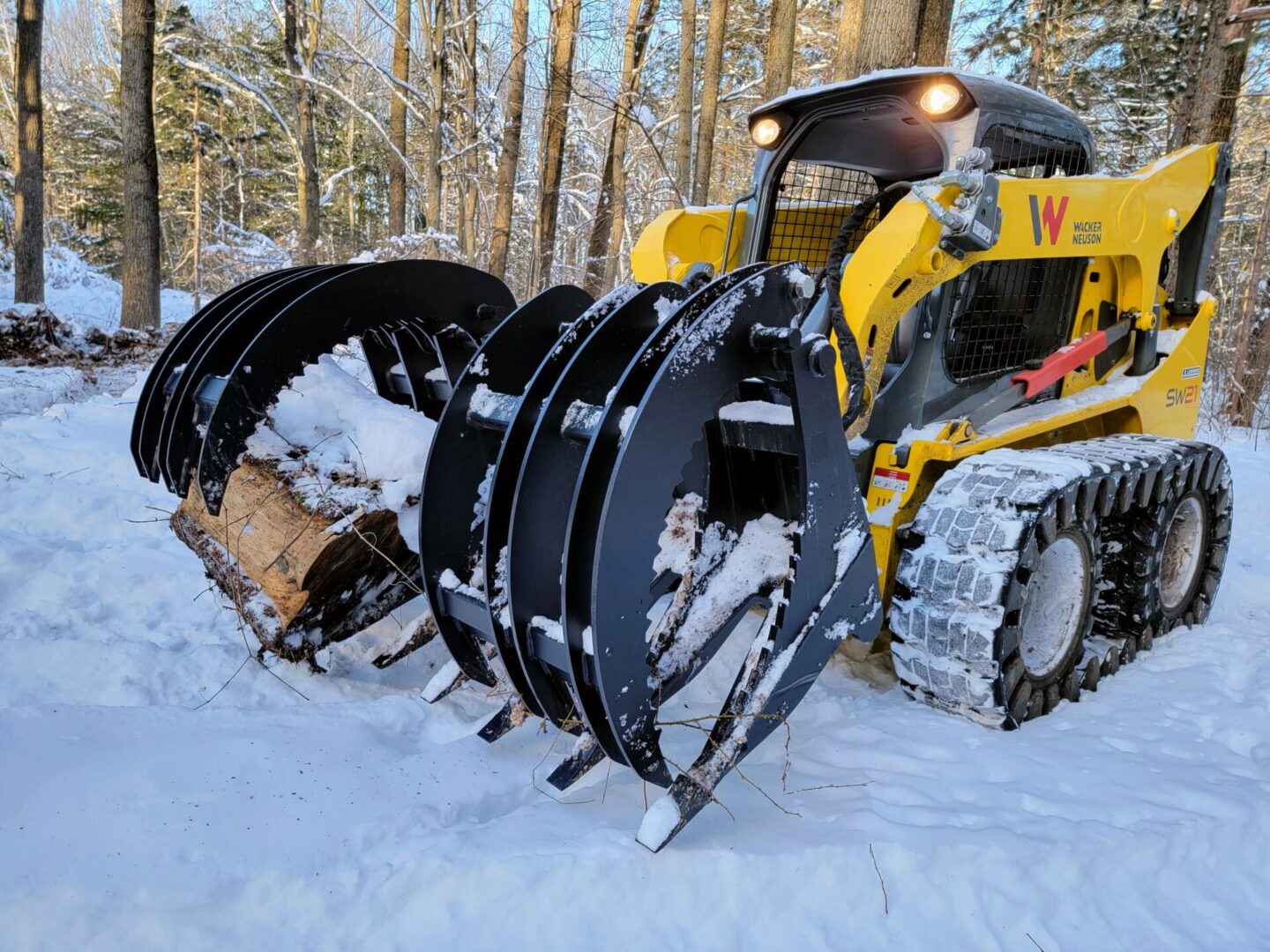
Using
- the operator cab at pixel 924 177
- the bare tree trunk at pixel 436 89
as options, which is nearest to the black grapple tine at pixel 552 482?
the operator cab at pixel 924 177

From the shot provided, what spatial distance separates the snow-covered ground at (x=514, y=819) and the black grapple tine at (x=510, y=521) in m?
0.33

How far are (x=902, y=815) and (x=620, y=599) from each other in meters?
1.03

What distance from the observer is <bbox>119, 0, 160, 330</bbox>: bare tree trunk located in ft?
35.6

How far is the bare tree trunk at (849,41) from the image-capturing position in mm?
5688

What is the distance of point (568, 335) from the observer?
2.15m

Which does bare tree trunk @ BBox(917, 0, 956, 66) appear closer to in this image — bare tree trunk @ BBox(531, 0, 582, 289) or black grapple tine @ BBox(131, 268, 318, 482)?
black grapple tine @ BBox(131, 268, 318, 482)

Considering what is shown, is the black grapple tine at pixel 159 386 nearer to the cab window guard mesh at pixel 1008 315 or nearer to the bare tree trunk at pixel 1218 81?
the cab window guard mesh at pixel 1008 315

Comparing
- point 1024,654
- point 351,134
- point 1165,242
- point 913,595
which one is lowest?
point 1024,654

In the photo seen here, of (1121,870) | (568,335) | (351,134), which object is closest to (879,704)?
(1121,870)

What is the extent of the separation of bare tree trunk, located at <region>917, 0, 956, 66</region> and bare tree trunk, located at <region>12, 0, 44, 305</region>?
12604 mm

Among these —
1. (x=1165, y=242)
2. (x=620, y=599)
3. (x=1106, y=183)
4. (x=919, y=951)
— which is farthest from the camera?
(x=1165, y=242)

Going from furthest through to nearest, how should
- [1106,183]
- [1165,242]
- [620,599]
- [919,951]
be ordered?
1. [1165,242]
2. [1106,183]
3. [620,599]
4. [919,951]

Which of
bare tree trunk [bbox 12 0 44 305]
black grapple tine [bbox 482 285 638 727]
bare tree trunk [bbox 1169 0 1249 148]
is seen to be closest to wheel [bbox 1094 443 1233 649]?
black grapple tine [bbox 482 285 638 727]

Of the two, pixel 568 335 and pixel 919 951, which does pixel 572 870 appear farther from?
pixel 568 335
